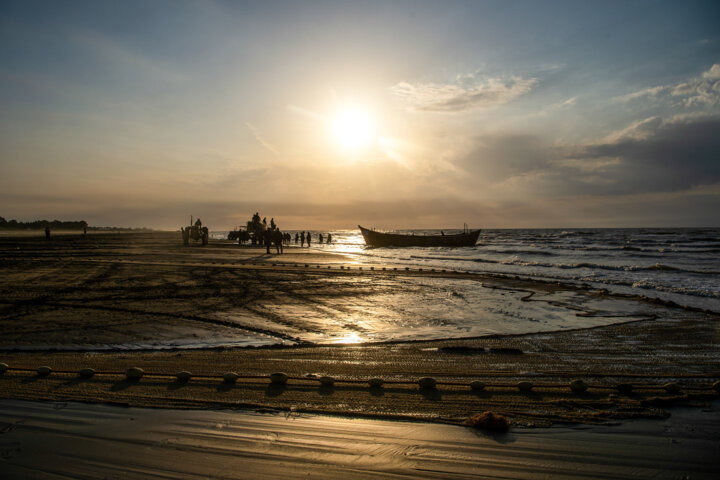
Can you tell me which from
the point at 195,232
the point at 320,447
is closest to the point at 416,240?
the point at 195,232

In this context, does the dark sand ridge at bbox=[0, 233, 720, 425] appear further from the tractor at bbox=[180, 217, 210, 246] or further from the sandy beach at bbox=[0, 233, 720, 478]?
the tractor at bbox=[180, 217, 210, 246]

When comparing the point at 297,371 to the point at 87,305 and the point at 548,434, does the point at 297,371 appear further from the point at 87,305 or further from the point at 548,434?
the point at 87,305

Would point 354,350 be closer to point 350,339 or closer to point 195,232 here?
point 350,339

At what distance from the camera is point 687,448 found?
3.11 meters

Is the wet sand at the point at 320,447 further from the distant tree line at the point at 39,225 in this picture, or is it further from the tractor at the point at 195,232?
the distant tree line at the point at 39,225

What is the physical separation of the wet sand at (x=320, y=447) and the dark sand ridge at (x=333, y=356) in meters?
0.31

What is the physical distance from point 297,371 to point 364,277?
12947 mm

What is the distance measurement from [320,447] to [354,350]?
3.51m

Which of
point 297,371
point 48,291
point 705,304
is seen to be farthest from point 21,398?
point 705,304

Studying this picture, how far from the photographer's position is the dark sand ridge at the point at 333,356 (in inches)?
161

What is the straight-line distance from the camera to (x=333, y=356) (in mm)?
6180

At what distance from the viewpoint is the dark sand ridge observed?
4100 millimetres

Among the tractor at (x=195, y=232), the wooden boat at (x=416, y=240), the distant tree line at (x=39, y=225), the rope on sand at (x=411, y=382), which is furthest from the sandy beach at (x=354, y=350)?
the distant tree line at (x=39, y=225)

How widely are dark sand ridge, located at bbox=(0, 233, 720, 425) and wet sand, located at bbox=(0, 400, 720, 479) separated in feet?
1.03
